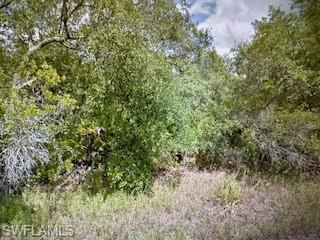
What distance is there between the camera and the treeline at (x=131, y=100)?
24.4 feet

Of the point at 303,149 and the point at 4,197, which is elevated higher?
the point at 303,149

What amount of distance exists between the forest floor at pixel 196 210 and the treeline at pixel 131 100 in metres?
0.72

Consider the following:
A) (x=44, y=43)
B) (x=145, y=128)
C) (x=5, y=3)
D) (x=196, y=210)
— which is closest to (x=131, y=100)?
(x=145, y=128)

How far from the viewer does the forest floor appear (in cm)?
558

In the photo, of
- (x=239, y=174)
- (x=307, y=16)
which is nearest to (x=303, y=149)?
(x=239, y=174)

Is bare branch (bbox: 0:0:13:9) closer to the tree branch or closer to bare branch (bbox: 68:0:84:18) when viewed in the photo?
the tree branch

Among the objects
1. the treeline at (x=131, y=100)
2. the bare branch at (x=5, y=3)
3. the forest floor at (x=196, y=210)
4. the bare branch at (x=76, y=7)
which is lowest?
the forest floor at (x=196, y=210)

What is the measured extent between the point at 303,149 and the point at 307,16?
11.6ft

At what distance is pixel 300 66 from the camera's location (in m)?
9.98

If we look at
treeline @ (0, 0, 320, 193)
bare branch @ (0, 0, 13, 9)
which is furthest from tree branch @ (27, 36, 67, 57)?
bare branch @ (0, 0, 13, 9)

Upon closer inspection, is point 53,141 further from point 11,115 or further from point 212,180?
point 212,180

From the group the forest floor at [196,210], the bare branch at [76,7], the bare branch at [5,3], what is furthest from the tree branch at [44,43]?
the forest floor at [196,210]

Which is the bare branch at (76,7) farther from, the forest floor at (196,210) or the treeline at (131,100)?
the forest floor at (196,210)

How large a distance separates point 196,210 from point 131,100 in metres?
2.90
